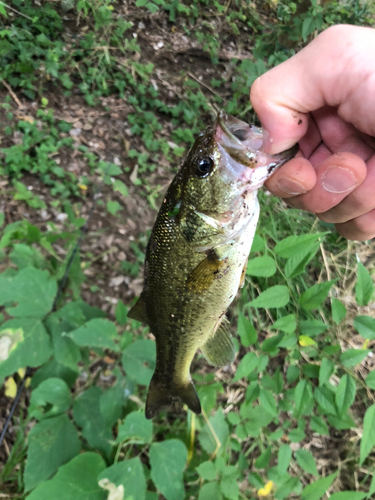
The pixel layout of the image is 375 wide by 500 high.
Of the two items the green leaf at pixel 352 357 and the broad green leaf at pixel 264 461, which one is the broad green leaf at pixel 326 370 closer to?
the green leaf at pixel 352 357

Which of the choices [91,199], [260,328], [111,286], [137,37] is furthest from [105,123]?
[260,328]

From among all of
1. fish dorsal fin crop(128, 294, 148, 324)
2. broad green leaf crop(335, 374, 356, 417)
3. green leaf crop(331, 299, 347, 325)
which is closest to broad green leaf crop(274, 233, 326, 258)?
green leaf crop(331, 299, 347, 325)

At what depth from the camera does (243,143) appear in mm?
1244

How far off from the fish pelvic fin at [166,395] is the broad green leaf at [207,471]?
9.8 inches

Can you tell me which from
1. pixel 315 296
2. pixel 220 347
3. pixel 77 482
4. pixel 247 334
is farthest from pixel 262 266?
pixel 77 482

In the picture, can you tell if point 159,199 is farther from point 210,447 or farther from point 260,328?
point 210,447

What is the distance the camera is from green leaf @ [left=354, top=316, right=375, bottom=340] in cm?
146

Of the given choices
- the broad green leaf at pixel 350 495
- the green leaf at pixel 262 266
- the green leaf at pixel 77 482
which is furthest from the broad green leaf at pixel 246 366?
the green leaf at pixel 77 482

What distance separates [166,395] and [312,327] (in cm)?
88

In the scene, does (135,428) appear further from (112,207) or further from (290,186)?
(112,207)

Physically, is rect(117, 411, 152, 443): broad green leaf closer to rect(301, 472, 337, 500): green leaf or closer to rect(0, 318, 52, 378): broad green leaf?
rect(0, 318, 52, 378): broad green leaf

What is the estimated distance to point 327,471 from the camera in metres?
2.62

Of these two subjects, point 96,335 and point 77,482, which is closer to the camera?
point 77,482

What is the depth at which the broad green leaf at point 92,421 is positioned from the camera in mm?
1601
